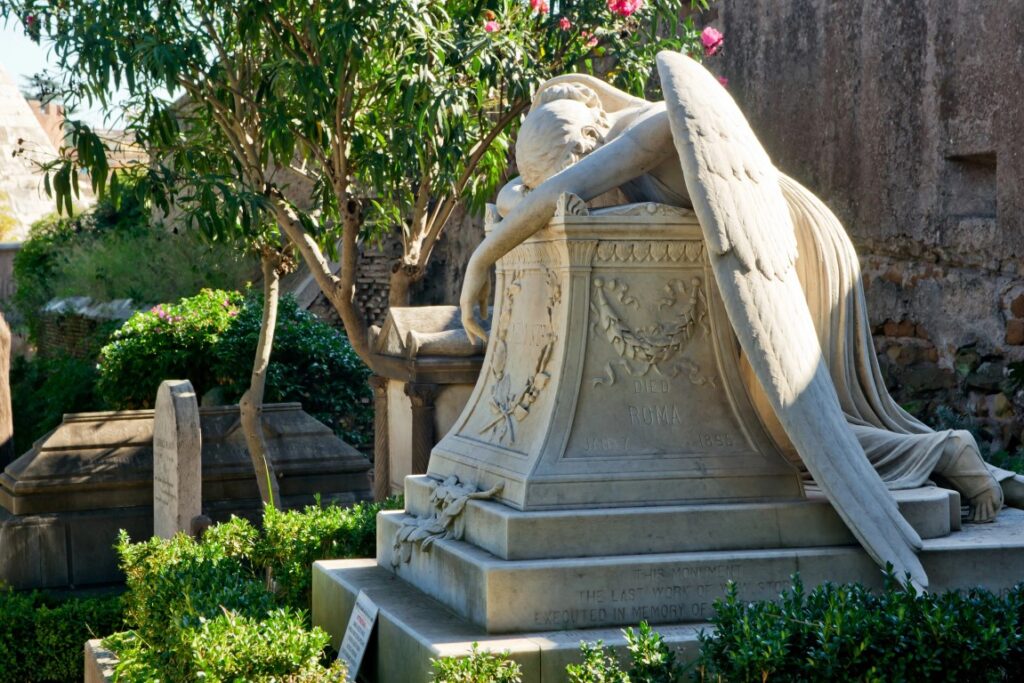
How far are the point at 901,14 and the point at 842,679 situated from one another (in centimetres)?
662

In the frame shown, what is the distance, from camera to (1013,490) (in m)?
5.08

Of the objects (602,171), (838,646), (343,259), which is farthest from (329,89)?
(838,646)

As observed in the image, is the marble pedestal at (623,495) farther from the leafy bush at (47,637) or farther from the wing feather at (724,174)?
the leafy bush at (47,637)

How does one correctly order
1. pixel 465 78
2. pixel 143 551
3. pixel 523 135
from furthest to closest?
pixel 465 78 < pixel 143 551 < pixel 523 135

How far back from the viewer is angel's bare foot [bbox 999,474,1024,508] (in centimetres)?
507

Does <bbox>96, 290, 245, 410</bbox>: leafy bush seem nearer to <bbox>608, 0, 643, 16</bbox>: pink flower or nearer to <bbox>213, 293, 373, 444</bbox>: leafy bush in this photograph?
<bbox>213, 293, 373, 444</bbox>: leafy bush

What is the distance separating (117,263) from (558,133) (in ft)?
44.7

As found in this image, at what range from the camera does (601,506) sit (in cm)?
454

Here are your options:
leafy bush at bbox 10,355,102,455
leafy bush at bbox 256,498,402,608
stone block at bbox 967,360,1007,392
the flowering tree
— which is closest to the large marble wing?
leafy bush at bbox 256,498,402,608

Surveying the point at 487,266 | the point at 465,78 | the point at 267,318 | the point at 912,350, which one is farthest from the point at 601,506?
the point at 912,350

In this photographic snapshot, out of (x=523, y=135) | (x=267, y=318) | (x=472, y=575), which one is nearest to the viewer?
(x=472, y=575)

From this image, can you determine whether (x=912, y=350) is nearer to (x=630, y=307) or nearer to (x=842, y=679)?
(x=630, y=307)

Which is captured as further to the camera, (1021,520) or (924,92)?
(924,92)

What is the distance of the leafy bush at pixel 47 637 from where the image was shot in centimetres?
733
